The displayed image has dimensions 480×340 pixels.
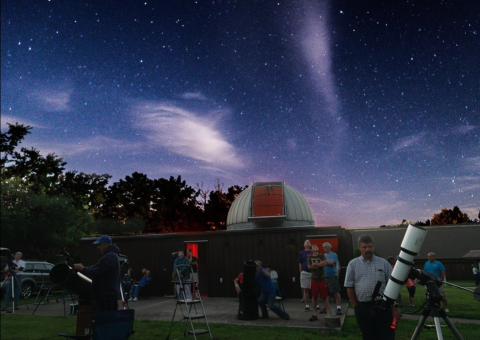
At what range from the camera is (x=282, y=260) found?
14750mm

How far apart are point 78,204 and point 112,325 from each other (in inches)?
1194

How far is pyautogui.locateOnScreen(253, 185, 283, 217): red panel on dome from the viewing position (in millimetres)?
18639

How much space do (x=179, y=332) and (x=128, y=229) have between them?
123ft

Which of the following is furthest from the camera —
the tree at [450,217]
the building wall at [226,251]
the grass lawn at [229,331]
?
the tree at [450,217]

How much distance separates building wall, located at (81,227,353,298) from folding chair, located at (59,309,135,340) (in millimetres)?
11028

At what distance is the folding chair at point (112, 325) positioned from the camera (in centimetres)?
400

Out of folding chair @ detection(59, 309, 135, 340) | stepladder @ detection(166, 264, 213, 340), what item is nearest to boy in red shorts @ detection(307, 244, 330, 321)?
stepladder @ detection(166, 264, 213, 340)

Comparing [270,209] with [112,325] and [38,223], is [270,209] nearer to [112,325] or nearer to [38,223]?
[38,223]

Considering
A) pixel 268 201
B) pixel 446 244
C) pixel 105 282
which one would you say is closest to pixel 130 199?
pixel 268 201

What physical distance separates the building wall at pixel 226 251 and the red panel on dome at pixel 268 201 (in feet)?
11.3

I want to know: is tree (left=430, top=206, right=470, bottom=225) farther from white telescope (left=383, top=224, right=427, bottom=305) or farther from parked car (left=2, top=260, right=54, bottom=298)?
white telescope (left=383, top=224, right=427, bottom=305)

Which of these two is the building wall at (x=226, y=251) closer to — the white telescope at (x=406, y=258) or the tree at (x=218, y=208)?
the white telescope at (x=406, y=258)

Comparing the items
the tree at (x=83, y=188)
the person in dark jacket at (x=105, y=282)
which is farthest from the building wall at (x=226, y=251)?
the tree at (x=83, y=188)

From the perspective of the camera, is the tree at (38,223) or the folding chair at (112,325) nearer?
the folding chair at (112,325)
